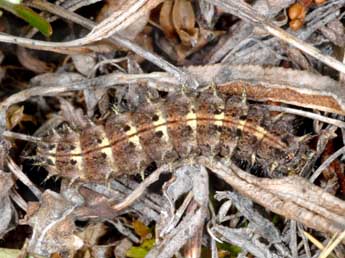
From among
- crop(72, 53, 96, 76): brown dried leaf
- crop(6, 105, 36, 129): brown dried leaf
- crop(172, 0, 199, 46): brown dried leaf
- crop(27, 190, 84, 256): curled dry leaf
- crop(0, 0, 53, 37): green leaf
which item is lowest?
crop(27, 190, 84, 256): curled dry leaf

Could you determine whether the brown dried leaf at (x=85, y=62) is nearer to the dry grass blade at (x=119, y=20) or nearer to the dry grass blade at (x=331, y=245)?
the dry grass blade at (x=119, y=20)

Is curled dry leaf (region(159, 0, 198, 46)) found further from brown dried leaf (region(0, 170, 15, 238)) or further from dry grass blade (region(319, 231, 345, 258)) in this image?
dry grass blade (region(319, 231, 345, 258))

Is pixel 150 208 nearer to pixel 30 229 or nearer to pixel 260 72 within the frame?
pixel 30 229

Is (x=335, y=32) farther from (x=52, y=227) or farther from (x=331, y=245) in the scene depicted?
(x=52, y=227)

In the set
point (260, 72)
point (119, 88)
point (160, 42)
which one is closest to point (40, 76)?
point (119, 88)

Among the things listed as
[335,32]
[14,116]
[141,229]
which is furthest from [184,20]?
[141,229]

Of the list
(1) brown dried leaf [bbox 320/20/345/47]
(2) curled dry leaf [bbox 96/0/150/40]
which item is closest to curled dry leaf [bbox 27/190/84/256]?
(2) curled dry leaf [bbox 96/0/150/40]

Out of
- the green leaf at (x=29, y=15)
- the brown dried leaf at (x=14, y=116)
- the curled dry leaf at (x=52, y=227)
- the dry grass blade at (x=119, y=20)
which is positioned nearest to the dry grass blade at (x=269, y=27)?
the dry grass blade at (x=119, y=20)
